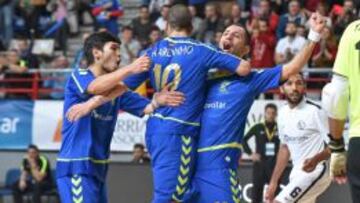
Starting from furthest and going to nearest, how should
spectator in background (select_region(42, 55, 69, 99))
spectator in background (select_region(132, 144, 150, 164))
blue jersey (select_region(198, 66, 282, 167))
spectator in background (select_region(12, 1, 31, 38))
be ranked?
spectator in background (select_region(12, 1, 31, 38)), spectator in background (select_region(42, 55, 69, 99)), spectator in background (select_region(132, 144, 150, 164)), blue jersey (select_region(198, 66, 282, 167))

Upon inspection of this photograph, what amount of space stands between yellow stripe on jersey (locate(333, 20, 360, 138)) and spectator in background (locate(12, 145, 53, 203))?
1171cm

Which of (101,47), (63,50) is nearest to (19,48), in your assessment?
(63,50)

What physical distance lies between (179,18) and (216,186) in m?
Answer: 1.39

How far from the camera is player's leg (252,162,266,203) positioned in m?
15.6

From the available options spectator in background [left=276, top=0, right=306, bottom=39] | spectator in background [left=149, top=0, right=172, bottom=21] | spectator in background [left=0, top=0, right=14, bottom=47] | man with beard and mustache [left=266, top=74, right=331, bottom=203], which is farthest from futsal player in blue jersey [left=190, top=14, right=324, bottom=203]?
spectator in background [left=0, top=0, right=14, bottom=47]

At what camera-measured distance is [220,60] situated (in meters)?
8.59

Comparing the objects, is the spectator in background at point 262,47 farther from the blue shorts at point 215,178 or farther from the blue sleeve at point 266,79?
the blue shorts at point 215,178

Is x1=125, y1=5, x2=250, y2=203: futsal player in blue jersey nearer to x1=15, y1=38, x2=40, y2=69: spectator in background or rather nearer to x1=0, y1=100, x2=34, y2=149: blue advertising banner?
x1=0, y1=100, x2=34, y2=149: blue advertising banner

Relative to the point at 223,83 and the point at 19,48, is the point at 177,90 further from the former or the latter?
the point at 19,48

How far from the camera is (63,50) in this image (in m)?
22.4

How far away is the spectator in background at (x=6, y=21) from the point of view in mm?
23123

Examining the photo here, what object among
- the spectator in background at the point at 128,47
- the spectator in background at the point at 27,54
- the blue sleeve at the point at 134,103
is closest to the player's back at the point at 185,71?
the blue sleeve at the point at 134,103

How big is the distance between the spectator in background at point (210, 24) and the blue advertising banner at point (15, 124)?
344 cm

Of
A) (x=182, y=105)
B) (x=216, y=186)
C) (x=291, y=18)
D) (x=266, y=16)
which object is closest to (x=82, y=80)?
(x=182, y=105)
